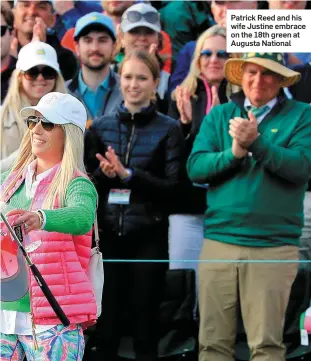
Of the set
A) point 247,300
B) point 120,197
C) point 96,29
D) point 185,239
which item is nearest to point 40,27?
point 96,29

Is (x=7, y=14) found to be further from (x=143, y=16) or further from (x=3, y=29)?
(x=143, y=16)

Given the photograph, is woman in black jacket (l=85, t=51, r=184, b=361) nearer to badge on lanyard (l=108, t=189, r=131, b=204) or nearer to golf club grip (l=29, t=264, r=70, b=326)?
badge on lanyard (l=108, t=189, r=131, b=204)

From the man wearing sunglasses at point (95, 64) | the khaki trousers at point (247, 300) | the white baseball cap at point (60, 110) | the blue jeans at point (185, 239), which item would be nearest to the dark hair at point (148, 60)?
the man wearing sunglasses at point (95, 64)

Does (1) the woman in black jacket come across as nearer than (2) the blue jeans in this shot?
Yes

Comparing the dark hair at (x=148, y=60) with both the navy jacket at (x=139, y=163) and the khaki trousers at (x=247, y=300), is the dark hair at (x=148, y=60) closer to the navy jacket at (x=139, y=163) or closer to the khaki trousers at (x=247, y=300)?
the navy jacket at (x=139, y=163)

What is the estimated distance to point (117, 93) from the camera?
6297mm

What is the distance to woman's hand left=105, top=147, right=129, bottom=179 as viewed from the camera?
5.60 m

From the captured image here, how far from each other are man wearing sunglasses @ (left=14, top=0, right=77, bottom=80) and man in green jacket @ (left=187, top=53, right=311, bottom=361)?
1358 mm

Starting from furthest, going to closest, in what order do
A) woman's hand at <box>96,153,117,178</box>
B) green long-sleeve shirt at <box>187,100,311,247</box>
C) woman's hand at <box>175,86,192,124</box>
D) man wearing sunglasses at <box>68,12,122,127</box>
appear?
1. man wearing sunglasses at <box>68,12,122,127</box>
2. woman's hand at <box>175,86,192,124</box>
3. woman's hand at <box>96,153,117,178</box>
4. green long-sleeve shirt at <box>187,100,311,247</box>

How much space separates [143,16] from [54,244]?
272 centimetres

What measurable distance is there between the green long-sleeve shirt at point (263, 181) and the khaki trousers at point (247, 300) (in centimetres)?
9

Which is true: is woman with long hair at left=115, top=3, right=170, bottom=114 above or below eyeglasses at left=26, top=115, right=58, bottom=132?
above

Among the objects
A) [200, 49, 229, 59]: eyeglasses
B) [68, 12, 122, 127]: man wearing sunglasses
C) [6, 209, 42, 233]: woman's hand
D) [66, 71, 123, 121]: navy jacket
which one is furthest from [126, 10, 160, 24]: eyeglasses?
[6, 209, 42, 233]: woman's hand

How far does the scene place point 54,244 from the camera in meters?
4.10
